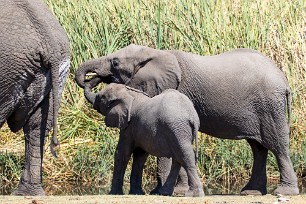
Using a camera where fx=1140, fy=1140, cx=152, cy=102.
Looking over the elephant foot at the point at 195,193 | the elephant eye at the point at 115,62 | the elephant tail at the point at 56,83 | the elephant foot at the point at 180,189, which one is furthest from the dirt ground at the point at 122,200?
the elephant eye at the point at 115,62

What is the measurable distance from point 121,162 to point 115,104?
578mm

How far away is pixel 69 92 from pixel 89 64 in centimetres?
276

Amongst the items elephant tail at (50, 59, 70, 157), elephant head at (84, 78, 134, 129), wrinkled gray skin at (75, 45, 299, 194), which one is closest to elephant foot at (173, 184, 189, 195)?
wrinkled gray skin at (75, 45, 299, 194)

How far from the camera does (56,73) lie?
389 inches

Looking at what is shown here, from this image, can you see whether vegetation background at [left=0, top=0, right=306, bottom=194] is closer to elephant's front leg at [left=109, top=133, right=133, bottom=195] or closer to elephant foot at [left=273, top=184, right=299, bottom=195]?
elephant foot at [left=273, top=184, right=299, bottom=195]

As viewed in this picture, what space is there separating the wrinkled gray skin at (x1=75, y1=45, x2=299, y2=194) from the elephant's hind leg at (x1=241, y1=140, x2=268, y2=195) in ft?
0.20

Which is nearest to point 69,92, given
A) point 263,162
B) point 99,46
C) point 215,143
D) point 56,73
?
point 99,46

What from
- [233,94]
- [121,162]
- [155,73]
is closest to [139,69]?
[155,73]

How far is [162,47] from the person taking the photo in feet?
47.3

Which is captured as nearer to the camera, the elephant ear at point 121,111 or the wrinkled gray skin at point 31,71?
the wrinkled gray skin at point 31,71

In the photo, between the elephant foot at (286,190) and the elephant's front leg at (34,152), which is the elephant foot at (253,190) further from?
the elephant's front leg at (34,152)

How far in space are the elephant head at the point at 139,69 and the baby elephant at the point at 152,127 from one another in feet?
1.19

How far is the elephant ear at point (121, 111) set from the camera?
10.7 meters

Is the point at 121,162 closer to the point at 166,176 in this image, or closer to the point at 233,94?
the point at 166,176
